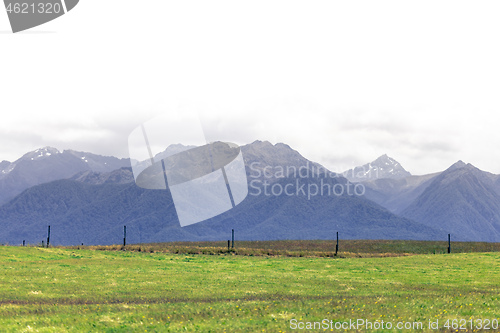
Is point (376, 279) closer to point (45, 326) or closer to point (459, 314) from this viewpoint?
point (459, 314)

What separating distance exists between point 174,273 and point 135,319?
82.8 ft

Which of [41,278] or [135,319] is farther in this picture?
[41,278]

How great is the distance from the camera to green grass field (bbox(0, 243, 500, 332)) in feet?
74.4

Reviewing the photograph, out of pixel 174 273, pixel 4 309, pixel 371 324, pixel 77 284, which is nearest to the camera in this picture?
pixel 371 324

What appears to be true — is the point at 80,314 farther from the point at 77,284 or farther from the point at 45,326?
the point at 77,284

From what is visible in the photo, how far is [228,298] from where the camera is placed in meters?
30.6

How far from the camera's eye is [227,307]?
26.5 m

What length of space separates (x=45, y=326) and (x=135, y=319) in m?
3.69

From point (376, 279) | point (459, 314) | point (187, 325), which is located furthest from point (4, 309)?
point (376, 279)

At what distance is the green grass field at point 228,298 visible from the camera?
22.7m

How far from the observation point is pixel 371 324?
21547mm

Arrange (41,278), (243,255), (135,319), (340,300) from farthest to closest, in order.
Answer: (243,255) < (41,278) < (340,300) < (135,319)

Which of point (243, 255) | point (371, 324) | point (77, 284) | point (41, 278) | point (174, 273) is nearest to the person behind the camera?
point (371, 324)

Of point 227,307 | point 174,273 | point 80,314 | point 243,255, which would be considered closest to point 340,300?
point 227,307
